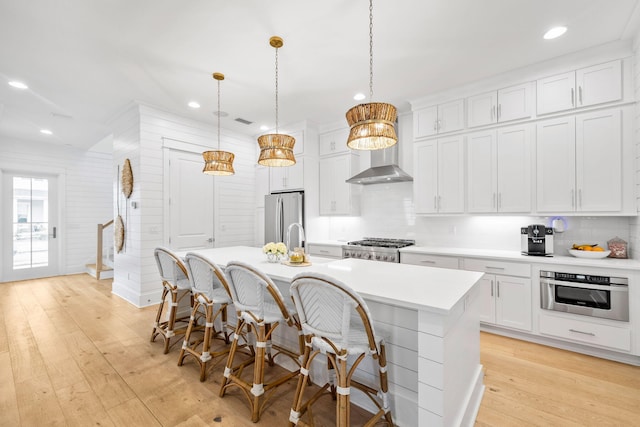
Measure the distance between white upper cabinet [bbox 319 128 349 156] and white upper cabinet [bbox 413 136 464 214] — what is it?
1.27m

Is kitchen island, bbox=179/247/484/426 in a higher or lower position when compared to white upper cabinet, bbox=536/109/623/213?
lower

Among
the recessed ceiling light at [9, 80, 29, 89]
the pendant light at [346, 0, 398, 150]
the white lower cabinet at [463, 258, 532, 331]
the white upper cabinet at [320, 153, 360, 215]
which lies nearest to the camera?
the pendant light at [346, 0, 398, 150]

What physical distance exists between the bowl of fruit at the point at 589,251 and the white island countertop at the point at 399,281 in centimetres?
174

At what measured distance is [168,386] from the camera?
2260mm

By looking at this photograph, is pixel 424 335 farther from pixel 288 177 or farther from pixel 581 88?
pixel 288 177

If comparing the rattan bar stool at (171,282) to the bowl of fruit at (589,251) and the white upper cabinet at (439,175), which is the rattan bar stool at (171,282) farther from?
the bowl of fruit at (589,251)

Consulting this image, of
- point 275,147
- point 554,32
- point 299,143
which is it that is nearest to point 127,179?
point 299,143

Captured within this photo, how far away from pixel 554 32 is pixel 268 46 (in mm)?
2614

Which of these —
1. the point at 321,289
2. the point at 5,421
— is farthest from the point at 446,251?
the point at 5,421

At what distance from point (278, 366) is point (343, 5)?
307 centimetres

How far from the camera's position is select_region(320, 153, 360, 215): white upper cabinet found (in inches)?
186

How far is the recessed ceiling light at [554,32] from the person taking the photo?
254cm

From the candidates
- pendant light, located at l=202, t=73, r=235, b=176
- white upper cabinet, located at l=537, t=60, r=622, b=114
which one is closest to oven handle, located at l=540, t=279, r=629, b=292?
white upper cabinet, located at l=537, t=60, r=622, b=114

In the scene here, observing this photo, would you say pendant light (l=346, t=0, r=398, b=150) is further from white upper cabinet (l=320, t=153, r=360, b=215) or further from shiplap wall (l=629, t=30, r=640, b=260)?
white upper cabinet (l=320, t=153, r=360, b=215)
